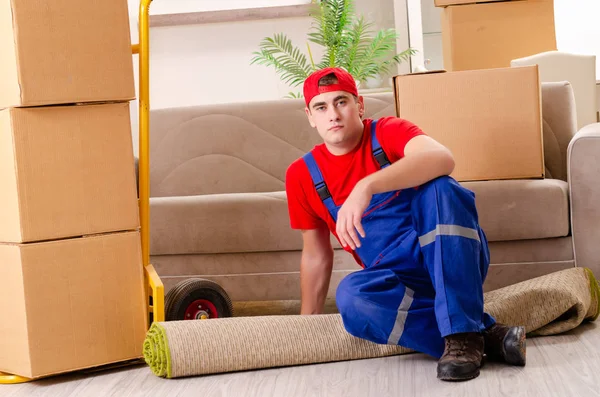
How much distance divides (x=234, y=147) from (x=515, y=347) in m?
1.63

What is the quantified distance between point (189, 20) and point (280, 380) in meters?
3.93

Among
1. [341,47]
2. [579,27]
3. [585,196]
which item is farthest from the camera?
[579,27]

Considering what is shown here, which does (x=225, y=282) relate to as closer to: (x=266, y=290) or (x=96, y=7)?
(x=266, y=290)

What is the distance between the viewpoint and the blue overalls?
1.78 meters

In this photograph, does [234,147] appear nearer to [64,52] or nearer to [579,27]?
[64,52]

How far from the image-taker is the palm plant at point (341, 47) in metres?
4.70

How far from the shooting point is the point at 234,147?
10.3 ft

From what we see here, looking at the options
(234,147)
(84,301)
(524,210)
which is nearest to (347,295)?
(84,301)

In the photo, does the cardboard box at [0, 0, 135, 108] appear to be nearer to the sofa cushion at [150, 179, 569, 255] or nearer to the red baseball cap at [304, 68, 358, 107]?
the red baseball cap at [304, 68, 358, 107]

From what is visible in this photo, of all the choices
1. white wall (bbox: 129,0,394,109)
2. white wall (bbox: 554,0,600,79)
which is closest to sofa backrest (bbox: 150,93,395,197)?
white wall (bbox: 129,0,394,109)

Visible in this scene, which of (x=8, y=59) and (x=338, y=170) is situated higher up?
(x=8, y=59)

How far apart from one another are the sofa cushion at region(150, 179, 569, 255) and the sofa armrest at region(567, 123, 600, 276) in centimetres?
4

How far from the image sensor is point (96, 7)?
2.02m

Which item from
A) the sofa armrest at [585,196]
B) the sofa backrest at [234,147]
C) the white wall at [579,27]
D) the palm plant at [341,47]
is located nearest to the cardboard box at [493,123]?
the sofa armrest at [585,196]
